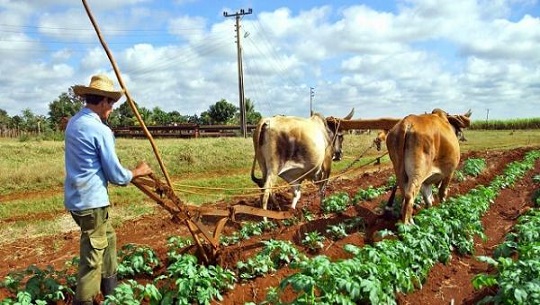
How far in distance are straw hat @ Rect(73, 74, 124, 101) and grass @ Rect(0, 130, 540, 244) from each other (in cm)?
222

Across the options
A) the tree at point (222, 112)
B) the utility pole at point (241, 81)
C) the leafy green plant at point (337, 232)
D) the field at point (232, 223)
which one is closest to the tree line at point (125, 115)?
the tree at point (222, 112)

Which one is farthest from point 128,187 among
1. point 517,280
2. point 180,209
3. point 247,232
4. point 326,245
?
point 517,280

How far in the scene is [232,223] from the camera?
9.69m

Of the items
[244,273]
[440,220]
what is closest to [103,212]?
[244,273]

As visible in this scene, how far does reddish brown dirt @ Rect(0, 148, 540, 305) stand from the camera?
6160mm

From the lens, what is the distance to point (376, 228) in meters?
8.59

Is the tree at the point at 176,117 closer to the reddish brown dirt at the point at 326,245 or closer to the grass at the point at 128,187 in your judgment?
the grass at the point at 128,187

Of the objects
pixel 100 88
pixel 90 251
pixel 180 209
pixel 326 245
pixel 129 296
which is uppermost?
pixel 100 88

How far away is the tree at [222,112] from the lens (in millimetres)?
58125

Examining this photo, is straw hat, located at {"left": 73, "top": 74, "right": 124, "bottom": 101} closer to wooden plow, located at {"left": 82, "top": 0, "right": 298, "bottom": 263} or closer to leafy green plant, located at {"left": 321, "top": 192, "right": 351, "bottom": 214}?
wooden plow, located at {"left": 82, "top": 0, "right": 298, "bottom": 263}

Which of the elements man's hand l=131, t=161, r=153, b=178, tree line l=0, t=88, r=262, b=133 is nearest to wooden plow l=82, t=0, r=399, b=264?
man's hand l=131, t=161, r=153, b=178

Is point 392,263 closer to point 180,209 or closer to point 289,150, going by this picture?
point 180,209

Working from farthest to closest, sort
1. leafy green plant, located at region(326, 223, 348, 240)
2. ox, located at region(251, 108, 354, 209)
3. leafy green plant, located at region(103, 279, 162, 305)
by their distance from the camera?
ox, located at region(251, 108, 354, 209)
leafy green plant, located at region(326, 223, 348, 240)
leafy green plant, located at region(103, 279, 162, 305)

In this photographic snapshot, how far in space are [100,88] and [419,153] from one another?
537 centimetres
